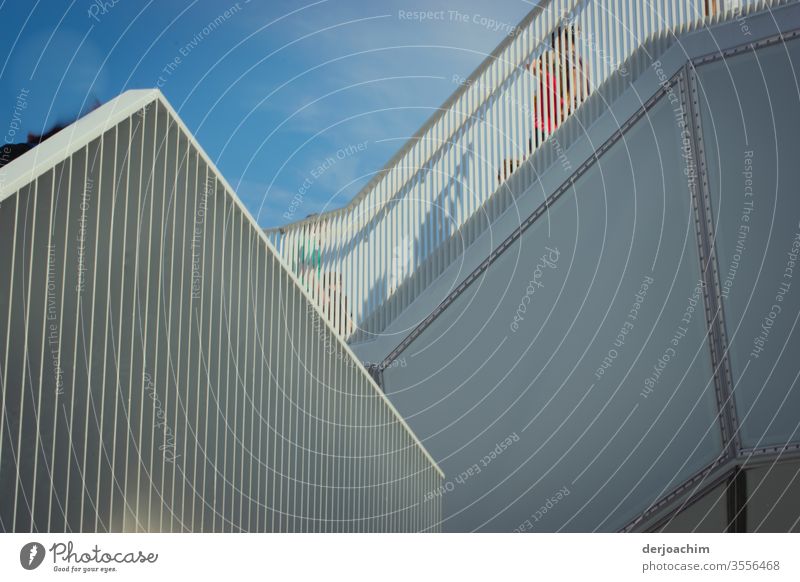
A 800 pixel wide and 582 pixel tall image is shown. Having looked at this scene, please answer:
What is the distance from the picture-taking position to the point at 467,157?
258 inches

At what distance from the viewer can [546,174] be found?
6.23 m

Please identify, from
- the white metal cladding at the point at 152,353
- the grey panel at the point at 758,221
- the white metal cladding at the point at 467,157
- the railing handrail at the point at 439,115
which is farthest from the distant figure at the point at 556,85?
the white metal cladding at the point at 152,353

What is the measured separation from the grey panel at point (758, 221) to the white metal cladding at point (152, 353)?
9.46 feet

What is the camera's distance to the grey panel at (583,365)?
19.0 ft

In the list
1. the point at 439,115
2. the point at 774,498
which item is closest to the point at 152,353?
the point at 774,498

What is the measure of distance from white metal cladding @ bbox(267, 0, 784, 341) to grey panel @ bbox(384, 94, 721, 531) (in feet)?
1.35

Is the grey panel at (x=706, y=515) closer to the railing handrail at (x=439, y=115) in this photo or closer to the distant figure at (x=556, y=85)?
the distant figure at (x=556, y=85)

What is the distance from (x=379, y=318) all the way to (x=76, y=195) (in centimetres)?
473

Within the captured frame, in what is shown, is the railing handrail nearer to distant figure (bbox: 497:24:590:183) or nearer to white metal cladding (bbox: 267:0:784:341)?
white metal cladding (bbox: 267:0:784:341)

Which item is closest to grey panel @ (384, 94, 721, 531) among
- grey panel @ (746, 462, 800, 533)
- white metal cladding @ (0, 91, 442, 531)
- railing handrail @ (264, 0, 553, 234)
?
grey panel @ (746, 462, 800, 533)

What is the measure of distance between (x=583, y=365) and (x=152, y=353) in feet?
13.2

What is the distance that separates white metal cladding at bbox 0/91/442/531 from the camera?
7.20ft
